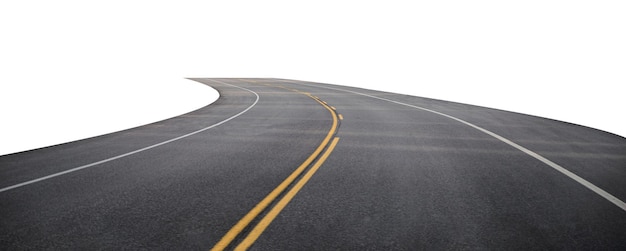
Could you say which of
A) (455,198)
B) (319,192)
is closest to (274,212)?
(319,192)

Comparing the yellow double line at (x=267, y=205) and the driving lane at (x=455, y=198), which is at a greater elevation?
the driving lane at (x=455, y=198)

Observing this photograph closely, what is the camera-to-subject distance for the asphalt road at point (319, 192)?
4.34m

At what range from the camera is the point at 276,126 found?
41.7 ft

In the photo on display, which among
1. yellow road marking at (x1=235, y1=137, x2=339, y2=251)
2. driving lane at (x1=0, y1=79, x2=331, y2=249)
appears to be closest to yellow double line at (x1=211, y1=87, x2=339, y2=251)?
yellow road marking at (x1=235, y1=137, x2=339, y2=251)

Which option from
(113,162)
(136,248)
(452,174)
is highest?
(452,174)

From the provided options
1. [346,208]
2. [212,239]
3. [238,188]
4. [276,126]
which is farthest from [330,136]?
[212,239]

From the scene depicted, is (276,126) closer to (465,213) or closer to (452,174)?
(452,174)

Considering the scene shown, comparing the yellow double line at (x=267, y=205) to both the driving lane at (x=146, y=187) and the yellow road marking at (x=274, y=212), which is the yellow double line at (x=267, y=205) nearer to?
the yellow road marking at (x=274, y=212)

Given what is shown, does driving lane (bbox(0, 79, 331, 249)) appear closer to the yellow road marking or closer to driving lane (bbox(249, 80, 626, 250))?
the yellow road marking

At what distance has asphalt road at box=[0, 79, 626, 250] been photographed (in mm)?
4344

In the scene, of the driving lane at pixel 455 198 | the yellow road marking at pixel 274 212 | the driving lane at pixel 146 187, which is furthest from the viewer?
the driving lane at pixel 146 187

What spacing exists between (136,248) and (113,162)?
4439 mm

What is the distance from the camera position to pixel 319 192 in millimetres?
5836

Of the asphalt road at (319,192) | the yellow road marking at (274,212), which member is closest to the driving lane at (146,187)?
the asphalt road at (319,192)
